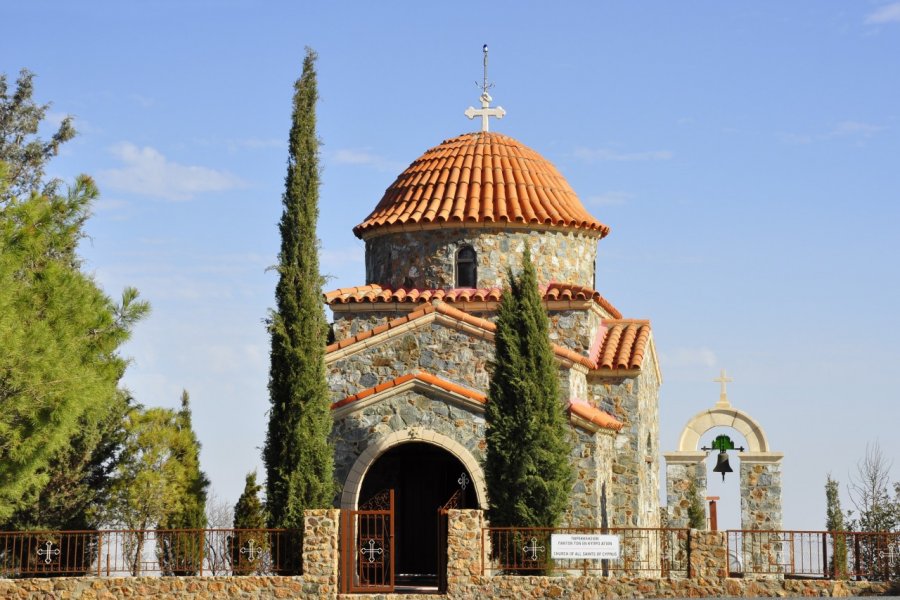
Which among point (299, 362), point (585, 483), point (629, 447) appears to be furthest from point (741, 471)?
point (299, 362)

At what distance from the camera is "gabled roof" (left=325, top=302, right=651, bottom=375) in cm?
2566

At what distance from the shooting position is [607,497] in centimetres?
2566

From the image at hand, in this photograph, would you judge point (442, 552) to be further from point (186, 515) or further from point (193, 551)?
point (186, 515)

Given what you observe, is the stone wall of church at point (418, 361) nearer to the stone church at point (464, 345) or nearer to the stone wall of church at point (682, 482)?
the stone church at point (464, 345)

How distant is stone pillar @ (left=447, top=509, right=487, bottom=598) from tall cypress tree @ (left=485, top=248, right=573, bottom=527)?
136 centimetres

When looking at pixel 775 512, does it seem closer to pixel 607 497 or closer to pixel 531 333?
pixel 607 497

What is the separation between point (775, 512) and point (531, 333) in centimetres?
896

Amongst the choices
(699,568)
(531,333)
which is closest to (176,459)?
(531,333)

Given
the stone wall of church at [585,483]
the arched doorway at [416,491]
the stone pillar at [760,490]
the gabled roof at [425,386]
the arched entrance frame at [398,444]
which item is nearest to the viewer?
the arched entrance frame at [398,444]

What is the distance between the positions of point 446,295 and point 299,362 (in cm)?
582

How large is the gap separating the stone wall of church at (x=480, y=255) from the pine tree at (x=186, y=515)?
533 centimetres

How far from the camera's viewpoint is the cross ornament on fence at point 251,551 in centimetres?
2222

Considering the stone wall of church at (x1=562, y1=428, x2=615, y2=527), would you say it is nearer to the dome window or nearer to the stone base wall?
the stone base wall

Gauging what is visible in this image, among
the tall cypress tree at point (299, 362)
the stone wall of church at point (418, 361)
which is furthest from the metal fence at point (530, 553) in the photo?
the stone wall of church at point (418, 361)
